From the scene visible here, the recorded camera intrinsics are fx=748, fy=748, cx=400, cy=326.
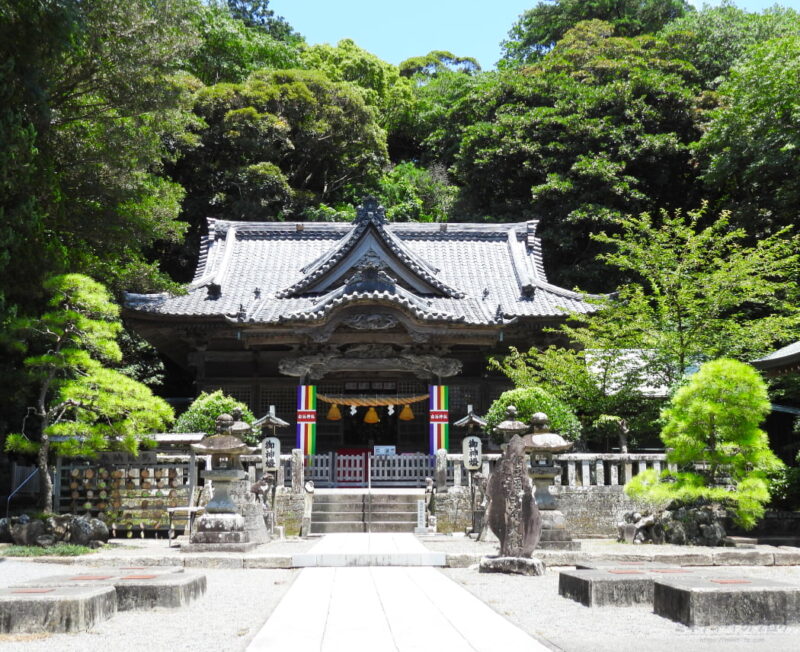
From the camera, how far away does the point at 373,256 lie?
21.0 m

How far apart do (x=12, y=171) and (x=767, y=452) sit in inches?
548

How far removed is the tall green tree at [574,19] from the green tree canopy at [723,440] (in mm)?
28311

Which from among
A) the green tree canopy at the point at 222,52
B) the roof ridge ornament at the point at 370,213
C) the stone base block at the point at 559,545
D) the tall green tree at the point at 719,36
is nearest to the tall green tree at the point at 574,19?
the tall green tree at the point at 719,36

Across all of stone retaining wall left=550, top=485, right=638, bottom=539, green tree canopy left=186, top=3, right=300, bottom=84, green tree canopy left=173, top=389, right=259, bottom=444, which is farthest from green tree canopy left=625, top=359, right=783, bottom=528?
green tree canopy left=186, top=3, right=300, bottom=84

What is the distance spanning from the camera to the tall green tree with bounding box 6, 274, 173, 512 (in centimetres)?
1316

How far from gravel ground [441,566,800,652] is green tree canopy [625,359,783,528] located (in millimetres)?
5073

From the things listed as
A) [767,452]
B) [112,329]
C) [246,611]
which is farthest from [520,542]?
[112,329]

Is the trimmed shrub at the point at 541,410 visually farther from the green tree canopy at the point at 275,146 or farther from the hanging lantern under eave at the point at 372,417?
the green tree canopy at the point at 275,146

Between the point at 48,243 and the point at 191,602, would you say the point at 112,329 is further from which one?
the point at 191,602

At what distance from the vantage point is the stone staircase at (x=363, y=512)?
15305 millimetres

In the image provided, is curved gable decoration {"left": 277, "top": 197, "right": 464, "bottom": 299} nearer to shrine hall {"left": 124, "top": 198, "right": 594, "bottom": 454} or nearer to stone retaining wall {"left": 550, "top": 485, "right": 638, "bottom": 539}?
shrine hall {"left": 124, "top": 198, "right": 594, "bottom": 454}

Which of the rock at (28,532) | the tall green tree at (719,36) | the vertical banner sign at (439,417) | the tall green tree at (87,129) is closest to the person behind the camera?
the rock at (28,532)

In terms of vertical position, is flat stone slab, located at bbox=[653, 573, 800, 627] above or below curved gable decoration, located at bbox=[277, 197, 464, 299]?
below

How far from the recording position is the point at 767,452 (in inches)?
495
